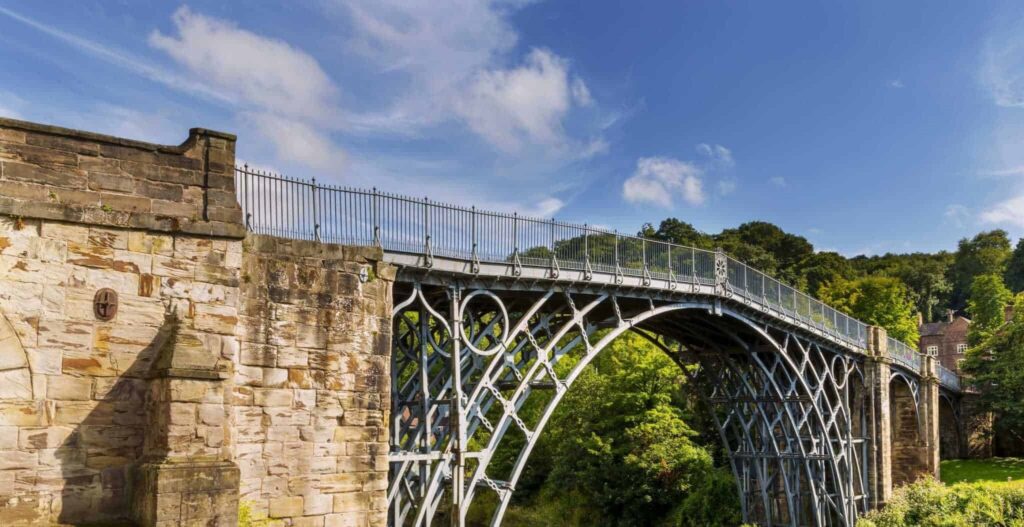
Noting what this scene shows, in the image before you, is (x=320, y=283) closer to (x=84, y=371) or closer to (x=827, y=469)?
(x=84, y=371)

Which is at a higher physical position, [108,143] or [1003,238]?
[1003,238]

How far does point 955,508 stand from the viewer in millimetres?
21750

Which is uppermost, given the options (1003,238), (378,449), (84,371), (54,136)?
(1003,238)

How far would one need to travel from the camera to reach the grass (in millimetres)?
37375

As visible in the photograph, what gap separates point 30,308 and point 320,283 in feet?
11.2

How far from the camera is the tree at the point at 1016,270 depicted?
71875mm

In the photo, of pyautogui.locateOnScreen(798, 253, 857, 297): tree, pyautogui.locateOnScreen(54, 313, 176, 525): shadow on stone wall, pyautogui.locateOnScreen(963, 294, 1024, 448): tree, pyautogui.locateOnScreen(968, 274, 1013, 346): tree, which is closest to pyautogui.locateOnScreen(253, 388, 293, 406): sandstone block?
pyautogui.locateOnScreen(54, 313, 176, 525): shadow on stone wall

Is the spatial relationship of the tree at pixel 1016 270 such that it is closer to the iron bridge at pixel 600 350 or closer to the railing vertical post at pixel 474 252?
the iron bridge at pixel 600 350

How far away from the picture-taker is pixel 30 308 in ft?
28.5

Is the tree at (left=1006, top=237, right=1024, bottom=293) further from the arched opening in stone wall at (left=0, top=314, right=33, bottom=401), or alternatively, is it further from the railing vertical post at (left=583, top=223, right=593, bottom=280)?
the arched opening in stone wall at (left=0, top=314, right=33, bottom=401)

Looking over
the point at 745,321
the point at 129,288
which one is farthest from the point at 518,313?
the point at 129,288

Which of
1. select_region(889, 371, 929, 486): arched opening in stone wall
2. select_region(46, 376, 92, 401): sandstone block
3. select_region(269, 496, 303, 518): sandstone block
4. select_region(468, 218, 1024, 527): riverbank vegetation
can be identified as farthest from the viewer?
select_region(889, 371, 929, 486): arched opening in stone wall

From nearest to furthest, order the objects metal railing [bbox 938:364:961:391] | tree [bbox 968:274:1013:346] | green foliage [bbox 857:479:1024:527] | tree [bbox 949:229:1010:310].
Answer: green foliage [bbox 857:479:1024:527] < metal railing [bbox 938:364:961:391] < tree [bbox 968:274:1013:346] < tree [bbox 949:229:1010:310]

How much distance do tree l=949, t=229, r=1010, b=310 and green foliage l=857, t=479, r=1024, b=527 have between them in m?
63.0
